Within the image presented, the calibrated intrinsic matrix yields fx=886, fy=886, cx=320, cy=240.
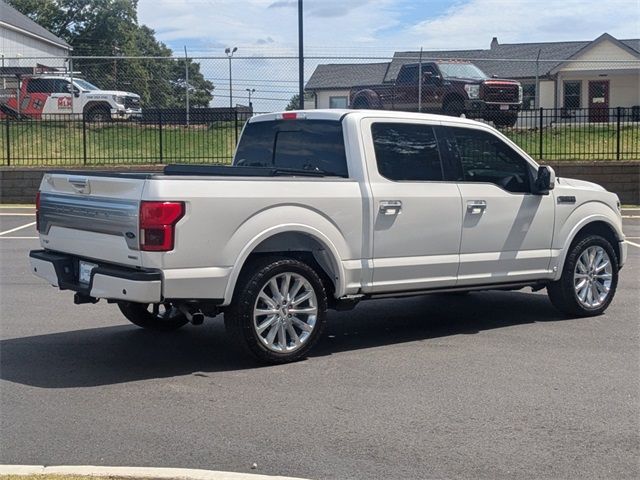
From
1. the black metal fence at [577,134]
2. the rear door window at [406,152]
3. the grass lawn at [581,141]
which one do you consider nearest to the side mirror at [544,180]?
the rear door window at [406,152]

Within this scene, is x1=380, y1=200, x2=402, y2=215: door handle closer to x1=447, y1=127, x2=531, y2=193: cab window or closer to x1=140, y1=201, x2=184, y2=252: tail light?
x1=447, y1=127, x2=531, y2=193: cab window

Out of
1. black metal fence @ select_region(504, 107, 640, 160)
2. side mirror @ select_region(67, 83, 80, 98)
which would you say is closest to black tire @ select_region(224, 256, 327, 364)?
black metal fence @ select_region(504, 107, 640, 160)

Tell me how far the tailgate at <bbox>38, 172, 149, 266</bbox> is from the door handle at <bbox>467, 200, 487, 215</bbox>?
9.53 feet

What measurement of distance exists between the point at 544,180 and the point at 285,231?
108 inches

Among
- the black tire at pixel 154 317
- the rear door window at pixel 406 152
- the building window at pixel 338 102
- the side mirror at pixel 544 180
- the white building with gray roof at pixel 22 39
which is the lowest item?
the black tire at pixel 154 317

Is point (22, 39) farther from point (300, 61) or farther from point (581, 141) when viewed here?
point (581, 141)

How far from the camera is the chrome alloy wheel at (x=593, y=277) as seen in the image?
840cm

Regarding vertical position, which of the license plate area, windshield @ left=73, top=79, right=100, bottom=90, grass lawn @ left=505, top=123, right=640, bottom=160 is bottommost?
the license plate area

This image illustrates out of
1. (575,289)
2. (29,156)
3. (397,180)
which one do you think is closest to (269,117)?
(397,180)

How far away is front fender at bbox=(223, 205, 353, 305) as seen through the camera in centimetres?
629

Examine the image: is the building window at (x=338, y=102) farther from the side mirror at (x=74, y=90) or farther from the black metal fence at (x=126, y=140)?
the black metal fence at (x=126, y=140)

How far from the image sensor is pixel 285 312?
6.58 metres

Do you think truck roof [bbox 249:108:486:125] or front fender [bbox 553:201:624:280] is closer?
truck roof [bbox 249:108:486:125]

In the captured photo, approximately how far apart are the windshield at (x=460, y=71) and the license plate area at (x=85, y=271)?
19.9m
